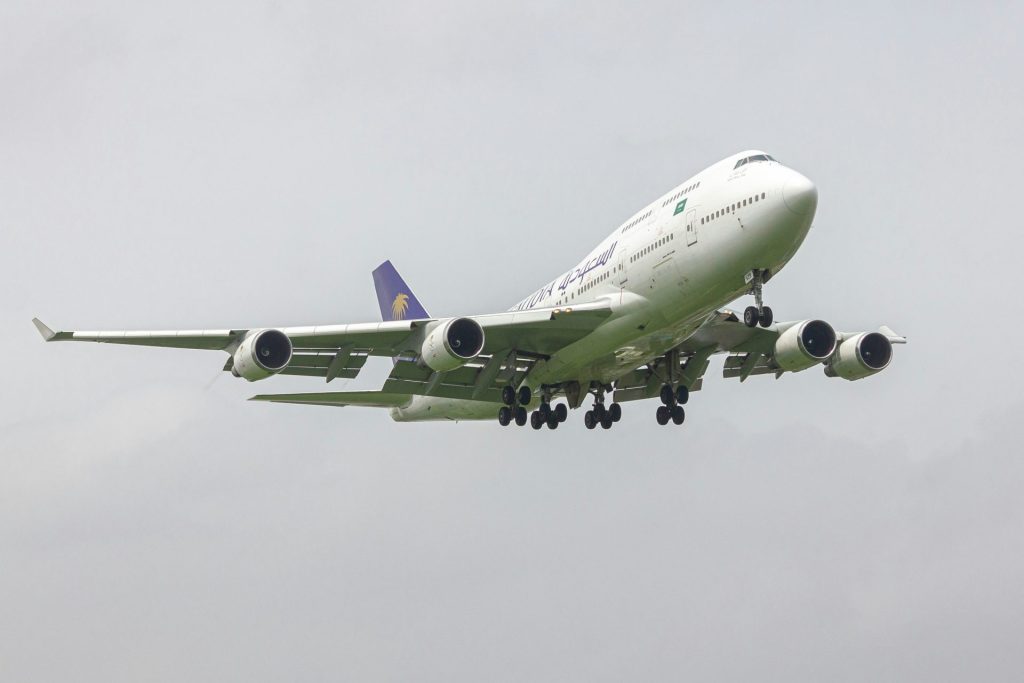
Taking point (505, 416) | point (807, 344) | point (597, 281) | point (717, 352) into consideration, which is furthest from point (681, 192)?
point (505, 416)

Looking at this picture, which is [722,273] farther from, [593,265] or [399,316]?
[399,316]

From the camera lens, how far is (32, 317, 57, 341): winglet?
34312 mm

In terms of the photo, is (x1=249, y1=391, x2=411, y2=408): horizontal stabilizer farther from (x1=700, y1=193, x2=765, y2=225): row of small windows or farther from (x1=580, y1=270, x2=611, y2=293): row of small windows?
(x1=700, y1=193, x2=765, y2=225): row of small windows

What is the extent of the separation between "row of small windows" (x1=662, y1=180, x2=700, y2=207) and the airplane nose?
9.83ft

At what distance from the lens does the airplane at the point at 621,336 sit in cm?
3422

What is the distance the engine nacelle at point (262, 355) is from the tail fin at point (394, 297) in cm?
1536

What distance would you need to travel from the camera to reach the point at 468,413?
4538cm

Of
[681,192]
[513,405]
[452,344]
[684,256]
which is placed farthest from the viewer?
[513,405]

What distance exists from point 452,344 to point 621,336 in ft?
15.2

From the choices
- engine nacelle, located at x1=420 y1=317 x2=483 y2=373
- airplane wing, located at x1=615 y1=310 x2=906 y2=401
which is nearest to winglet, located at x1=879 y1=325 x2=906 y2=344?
airplane wing, located at x1=615 y1=310 x2=906 y2=401

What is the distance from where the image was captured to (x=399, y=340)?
127ft

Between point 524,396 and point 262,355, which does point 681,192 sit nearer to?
point 524,396

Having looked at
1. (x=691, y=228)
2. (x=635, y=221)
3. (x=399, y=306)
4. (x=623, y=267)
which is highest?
(x=399, y=306)

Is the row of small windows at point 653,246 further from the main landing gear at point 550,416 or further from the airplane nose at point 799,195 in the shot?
the main landing gear at point 550,416
